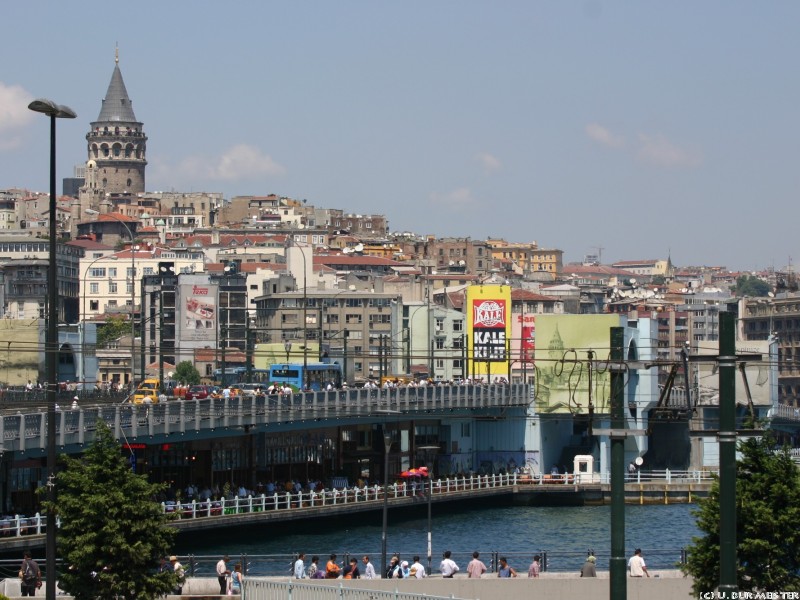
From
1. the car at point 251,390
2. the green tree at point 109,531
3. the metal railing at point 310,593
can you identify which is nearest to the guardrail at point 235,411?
the car at point 251,390

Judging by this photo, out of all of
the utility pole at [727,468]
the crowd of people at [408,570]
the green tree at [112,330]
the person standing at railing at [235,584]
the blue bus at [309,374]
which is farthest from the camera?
the green tree at [112,330]

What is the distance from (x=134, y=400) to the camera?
2766 inches

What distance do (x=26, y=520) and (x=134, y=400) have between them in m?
16.6

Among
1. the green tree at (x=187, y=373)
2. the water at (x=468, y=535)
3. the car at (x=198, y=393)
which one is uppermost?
the car at (x=198, y=393)

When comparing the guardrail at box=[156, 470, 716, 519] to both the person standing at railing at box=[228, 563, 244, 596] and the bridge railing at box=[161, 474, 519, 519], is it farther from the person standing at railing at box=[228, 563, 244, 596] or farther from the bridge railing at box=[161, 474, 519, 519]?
the person standing at railing at box=[228, 563, 244, 596]

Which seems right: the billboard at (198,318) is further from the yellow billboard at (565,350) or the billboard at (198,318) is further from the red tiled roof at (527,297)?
the red tiled roof at (527,297)

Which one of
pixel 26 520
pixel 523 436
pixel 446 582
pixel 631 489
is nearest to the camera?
pixel 446 582

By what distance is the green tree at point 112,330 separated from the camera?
540 feet

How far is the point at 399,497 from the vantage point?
7656cm

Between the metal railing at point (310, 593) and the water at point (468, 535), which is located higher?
the metal railing at point (310, 593)

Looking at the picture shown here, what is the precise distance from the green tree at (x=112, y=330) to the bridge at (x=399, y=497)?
260ft

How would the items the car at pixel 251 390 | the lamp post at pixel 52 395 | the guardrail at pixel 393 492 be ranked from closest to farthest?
the lamp post at pixel 52 395 → the guardrail at pixel 393 492 → the car at pixel 251 390

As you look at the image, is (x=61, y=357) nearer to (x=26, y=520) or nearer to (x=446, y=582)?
(x=26, y=520)

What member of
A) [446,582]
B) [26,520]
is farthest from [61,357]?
[446,582]
